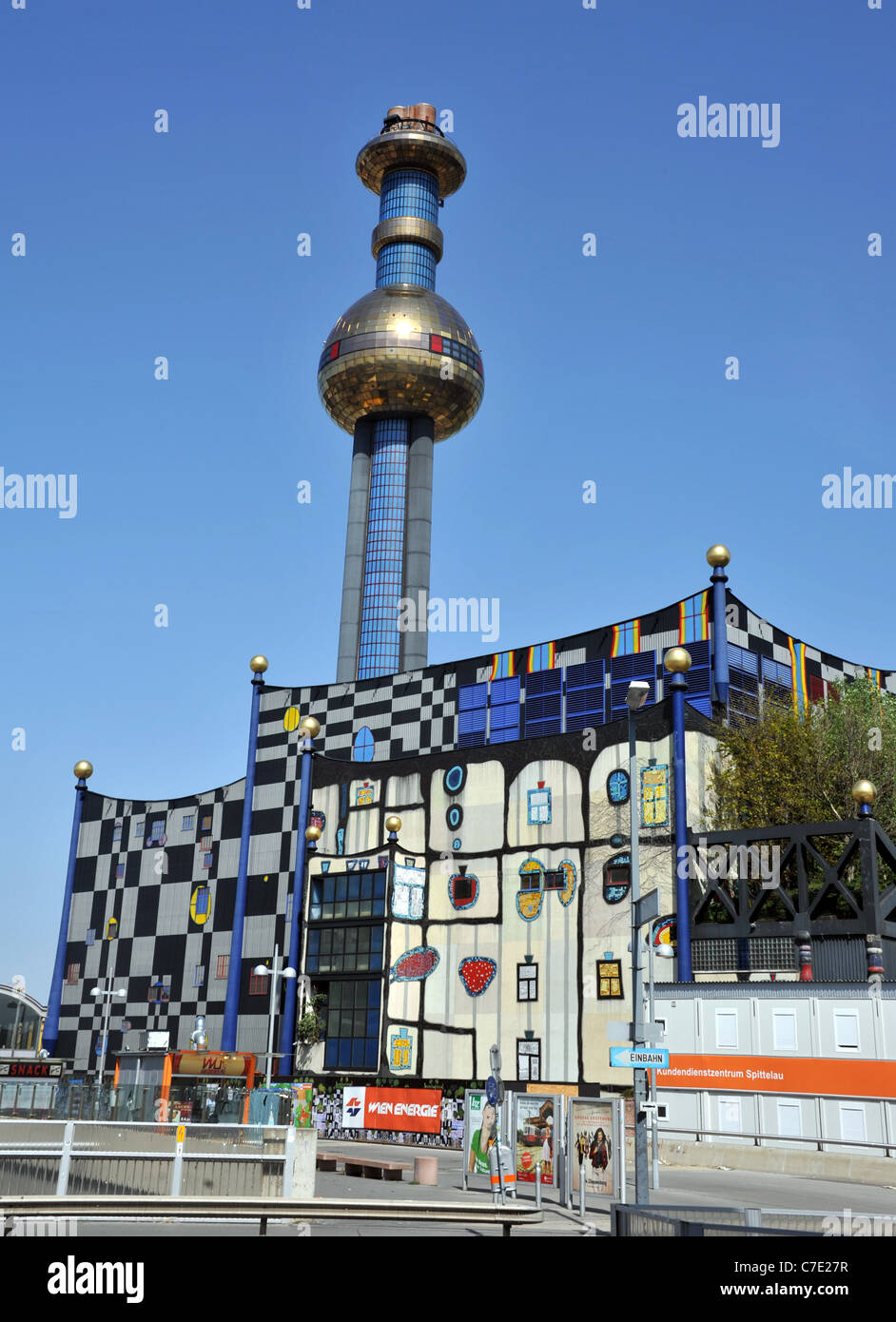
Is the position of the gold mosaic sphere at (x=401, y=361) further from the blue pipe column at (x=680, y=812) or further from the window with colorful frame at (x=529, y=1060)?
the window with colorful frame at (x=529, y=1060)

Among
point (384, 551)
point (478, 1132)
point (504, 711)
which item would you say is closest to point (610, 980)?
point (504, 711)

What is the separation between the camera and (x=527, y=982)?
133 ft

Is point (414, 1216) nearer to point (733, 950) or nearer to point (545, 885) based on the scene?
point (733, 950)

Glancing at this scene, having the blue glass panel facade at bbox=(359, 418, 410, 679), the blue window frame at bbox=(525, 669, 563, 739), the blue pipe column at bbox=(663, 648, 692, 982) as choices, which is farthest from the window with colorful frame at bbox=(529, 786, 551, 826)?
the blue glass panel facade at bbox=(359, 418, 410, 679)

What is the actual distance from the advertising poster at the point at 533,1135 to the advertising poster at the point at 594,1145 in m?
0.92

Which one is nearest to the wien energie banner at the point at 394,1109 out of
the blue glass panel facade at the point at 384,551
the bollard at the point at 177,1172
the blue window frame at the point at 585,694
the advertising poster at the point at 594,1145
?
the advertising poster at the point at 594,1145

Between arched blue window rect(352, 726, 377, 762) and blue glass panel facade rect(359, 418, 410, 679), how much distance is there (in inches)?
873

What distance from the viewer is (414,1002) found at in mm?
42750

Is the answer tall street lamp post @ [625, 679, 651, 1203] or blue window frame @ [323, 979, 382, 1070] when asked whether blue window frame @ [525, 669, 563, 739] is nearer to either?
blue window frame @ [323, 979, 382, 1070]

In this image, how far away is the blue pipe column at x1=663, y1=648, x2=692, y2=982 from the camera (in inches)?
1423

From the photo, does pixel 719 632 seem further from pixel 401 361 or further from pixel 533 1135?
pixel 401 361

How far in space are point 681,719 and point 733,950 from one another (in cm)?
724

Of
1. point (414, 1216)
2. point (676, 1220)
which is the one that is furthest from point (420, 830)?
point (676, 1220)

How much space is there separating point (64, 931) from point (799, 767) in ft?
117
